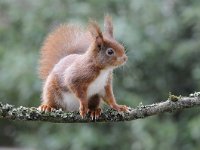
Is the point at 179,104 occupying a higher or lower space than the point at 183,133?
lower

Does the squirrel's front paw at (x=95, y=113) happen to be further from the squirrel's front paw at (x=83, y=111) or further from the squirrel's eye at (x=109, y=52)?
the squirrel's eye at (x=109, y=52)

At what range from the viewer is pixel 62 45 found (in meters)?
3.55

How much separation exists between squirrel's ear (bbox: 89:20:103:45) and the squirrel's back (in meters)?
0.38

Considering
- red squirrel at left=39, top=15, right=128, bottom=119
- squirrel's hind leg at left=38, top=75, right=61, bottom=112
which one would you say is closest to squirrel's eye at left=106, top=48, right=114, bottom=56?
red squirrel at left=39, top=15, right=128, bottom=119

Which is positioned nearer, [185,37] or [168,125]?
[168,125]

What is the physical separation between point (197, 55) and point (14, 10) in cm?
166

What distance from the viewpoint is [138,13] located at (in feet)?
17.7

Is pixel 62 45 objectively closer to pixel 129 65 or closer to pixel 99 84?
pixel 99 84

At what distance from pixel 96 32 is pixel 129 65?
2.00m

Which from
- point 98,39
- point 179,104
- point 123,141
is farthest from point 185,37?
point 179,104

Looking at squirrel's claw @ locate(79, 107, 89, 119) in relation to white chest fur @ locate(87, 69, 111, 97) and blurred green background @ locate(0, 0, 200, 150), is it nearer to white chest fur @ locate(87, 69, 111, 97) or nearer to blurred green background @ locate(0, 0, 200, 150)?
white chest fur @ locate(87, 69, 111, 97)

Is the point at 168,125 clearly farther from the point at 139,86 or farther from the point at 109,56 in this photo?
the point at 109,56

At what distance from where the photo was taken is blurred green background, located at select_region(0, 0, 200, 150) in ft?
16.6

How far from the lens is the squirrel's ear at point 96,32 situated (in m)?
2.95
